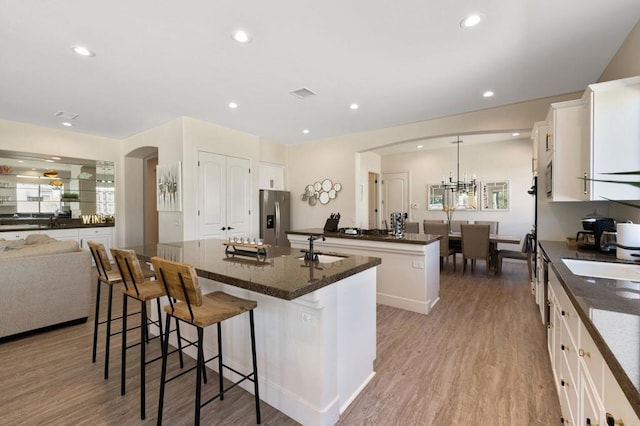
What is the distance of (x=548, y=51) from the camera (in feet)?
8.75

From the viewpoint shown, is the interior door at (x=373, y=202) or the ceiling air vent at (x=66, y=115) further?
the interior door at (x=373, y=202)

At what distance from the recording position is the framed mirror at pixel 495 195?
676 cm

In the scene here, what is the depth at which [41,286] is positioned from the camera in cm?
287

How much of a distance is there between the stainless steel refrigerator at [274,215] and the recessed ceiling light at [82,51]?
11.8 ft

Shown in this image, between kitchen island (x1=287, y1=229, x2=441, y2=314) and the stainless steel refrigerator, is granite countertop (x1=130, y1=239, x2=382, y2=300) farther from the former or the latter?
the stainless steel refrigerator

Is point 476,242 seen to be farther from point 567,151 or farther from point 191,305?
point 191,305

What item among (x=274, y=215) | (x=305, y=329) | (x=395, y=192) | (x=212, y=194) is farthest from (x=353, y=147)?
(x=305, y=329)

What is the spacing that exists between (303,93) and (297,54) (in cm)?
97

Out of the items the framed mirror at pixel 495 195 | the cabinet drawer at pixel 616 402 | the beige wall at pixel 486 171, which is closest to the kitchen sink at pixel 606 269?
the cabinet drawer at pixel 616 402

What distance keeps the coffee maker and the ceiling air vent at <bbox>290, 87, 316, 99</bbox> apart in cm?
322

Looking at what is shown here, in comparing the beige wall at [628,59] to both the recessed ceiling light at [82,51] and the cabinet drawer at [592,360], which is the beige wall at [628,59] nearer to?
the cabinet drawer at [592,360]

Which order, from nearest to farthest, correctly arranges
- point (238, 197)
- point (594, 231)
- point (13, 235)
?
1. point (594, 231)
2. point (13, 235)
3. point (238, 197)

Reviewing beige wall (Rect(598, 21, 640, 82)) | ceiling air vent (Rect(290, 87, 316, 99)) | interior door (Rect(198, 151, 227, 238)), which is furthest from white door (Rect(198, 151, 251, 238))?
beige wall (Rect(598, 21, 640, 82))

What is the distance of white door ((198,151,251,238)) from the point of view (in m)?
4.89
